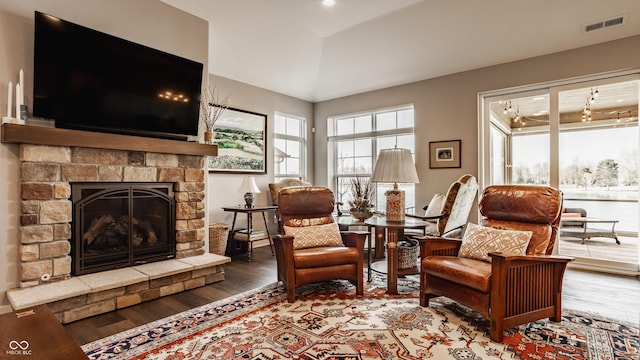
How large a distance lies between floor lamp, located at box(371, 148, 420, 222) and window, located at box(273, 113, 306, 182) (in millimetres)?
2813

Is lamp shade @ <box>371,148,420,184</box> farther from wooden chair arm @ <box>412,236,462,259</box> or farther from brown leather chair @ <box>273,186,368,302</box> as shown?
wooden chair arm @ <box>412,236,462,259</box>

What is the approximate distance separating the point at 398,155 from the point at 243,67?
2.92 metres

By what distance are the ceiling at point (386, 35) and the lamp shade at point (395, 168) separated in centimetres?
194

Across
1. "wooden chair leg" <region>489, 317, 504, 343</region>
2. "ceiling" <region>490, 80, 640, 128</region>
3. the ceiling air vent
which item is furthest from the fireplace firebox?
the ceiling air vent

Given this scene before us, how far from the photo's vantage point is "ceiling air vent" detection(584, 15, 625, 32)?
11.9 feet

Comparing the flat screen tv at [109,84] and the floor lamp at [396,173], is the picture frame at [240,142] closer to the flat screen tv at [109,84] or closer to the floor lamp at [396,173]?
the flat screen tv at [109,84]

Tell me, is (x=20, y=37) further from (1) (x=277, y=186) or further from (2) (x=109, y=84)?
(1) (x=277, y=186)

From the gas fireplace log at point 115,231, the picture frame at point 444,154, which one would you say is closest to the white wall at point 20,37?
the gas fireplace log at point 115,231

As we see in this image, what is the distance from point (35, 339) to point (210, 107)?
3815 mm

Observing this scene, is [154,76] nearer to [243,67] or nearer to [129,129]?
[129,129]

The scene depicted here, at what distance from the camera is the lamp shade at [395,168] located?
3594 millimetres

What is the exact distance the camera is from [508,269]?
2.32 meters

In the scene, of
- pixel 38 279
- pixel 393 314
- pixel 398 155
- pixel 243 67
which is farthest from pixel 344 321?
pixel 243 67

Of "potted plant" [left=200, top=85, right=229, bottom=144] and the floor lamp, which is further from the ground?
"potted plant" [left=200, top=85, right=229, bottom=144]
